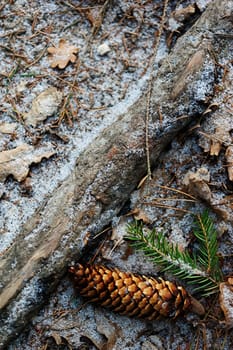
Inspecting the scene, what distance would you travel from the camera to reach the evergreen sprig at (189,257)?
2.39 meters

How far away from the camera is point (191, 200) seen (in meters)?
2.54

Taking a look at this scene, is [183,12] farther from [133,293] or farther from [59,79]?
[133,293]

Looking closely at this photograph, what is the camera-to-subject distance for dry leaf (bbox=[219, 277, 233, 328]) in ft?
7.68

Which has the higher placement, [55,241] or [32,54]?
[32,54]

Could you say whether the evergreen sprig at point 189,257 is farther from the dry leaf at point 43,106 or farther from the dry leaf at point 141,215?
the dry leaf at point 43,106

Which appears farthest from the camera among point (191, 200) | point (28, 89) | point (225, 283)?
point (28, 89)

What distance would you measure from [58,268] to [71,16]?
5.01 ft

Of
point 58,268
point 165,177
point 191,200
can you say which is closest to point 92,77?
point 165,177

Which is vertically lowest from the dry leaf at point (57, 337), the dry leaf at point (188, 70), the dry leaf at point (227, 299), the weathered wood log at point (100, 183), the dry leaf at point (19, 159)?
the dry leaf at point (227, 299)

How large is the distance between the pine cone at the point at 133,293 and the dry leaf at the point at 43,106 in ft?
2.90

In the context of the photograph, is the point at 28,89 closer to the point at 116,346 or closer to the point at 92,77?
the point at 92,77

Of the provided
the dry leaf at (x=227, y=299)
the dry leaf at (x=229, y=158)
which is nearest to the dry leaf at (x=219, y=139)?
the dry leaf at (x=229, y=158)

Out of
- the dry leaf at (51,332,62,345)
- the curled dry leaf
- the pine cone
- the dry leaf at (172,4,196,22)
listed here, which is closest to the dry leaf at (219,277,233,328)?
the pine cone

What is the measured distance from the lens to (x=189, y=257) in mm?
2416
